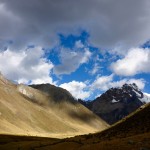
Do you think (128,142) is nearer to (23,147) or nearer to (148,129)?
(148,129)

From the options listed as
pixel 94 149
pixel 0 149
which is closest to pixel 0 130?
pixel 0 149

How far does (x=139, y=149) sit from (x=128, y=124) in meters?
30.0

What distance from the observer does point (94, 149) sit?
38.8 metres

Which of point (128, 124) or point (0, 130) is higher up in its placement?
point (0, 130)

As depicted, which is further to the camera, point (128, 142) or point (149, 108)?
point (149, 108)

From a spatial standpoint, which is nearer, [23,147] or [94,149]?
[94,149]

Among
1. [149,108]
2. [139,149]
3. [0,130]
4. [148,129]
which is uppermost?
[0,130]

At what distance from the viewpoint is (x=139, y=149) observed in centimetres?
3344

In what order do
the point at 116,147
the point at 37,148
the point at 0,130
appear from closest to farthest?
the point at 116,147
the point at 37,148
the point at 0,130

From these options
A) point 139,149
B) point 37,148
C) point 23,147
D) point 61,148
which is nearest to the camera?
point 139,149

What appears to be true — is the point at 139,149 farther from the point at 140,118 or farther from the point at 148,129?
the point at 140,118

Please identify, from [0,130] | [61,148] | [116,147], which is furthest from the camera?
[0,130]

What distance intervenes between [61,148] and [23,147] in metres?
10.9

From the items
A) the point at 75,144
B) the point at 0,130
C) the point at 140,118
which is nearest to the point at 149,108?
the point at 140,118
